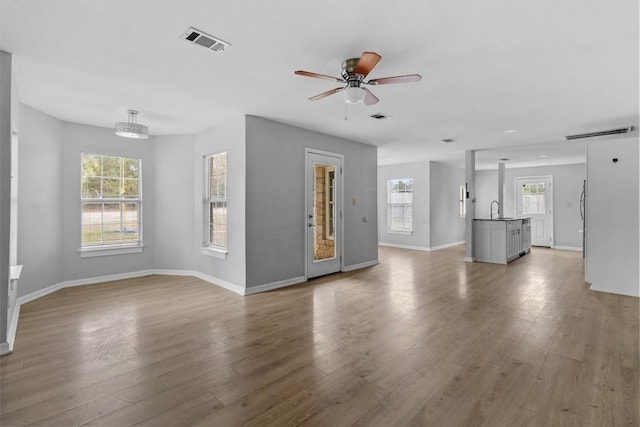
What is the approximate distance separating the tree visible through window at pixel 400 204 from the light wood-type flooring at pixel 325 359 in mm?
4905

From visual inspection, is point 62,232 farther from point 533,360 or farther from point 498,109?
point 498,109

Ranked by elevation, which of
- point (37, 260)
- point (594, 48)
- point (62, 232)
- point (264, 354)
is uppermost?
point (594, 48)

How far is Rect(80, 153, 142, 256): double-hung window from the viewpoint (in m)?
5.24

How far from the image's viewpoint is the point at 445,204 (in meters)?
9.78

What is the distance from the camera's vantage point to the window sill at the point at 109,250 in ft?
17.0

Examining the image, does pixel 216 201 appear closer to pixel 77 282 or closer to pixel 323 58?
A: pixel 77 282

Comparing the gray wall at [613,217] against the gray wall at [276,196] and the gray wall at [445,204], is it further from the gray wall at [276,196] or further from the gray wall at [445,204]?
the gray wall at [445,204]

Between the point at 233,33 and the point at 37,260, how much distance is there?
4.33 metres

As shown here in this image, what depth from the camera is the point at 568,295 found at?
14.8 feet

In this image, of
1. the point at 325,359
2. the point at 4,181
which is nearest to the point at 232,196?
the point at 4,181

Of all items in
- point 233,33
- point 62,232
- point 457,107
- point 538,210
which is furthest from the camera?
point 538,210

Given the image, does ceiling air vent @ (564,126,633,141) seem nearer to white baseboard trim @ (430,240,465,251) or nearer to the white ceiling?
the white ceiling

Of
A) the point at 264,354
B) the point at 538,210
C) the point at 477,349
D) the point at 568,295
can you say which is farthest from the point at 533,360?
the point at 538,210

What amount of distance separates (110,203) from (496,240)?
24.9 ft
